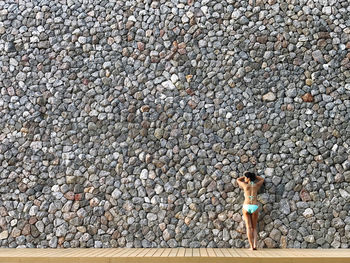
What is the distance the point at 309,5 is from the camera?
29.9 ft

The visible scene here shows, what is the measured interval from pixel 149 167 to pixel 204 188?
882 millimetres

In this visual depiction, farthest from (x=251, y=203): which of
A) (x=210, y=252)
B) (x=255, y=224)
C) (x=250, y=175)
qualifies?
(x=210, y=252)

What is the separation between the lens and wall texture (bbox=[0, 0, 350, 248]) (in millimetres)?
8438

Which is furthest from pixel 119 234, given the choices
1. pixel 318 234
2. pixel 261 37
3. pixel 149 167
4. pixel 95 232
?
pixel 261 37

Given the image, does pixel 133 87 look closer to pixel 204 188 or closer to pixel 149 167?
pixel 149 167

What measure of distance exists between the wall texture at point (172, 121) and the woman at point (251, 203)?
0.21m

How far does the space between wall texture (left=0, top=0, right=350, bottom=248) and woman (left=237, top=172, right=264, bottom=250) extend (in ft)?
0.69

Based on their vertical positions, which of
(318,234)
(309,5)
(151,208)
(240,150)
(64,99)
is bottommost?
(318,234)

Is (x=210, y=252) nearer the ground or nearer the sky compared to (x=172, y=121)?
nearer the ground

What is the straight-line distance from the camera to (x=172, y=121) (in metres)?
8.78

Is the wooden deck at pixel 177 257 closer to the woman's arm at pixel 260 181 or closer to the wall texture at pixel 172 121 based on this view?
the wall texture at pixel 172 121

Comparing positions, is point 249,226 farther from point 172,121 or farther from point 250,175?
point 172,121

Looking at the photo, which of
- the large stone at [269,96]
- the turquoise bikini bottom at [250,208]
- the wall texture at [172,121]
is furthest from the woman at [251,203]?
the large stone at [269,96]

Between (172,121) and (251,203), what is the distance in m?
1.74
